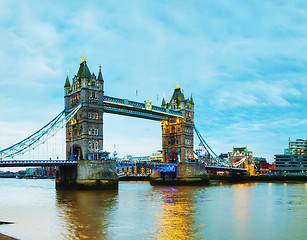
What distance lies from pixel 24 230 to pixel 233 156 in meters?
116

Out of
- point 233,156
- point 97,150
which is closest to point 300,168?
point 233,156

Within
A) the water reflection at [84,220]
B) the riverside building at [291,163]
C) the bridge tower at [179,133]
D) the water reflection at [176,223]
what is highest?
the bridge tower at [179,133]

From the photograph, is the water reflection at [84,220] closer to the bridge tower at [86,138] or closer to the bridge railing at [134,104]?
the bridge tower at [86,138]

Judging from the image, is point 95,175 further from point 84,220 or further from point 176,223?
point 176,223

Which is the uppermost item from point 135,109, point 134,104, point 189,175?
point 134,104

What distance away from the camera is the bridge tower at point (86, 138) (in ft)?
183

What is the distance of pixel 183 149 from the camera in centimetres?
8112

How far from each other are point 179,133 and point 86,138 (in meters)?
28.5

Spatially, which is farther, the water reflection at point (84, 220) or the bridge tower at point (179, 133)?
the bridge tower at point (179, 133)

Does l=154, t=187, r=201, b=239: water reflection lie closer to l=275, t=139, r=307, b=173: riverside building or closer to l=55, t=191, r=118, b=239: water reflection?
l=55, t=191, r=118, b=239: water reflection

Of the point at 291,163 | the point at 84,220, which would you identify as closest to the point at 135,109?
the point at 84,220

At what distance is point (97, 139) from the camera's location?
2416 inches

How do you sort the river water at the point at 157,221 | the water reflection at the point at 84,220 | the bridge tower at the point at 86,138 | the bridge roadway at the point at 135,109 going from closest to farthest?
the water reflection at the point at 84,220 → the river water at the point at 157,221 → the bridge tower at the point at 86,138 → the bridge roadway at the point at 135,109

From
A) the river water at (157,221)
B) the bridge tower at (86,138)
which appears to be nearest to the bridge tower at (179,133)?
the bridge tower at (86,138)
